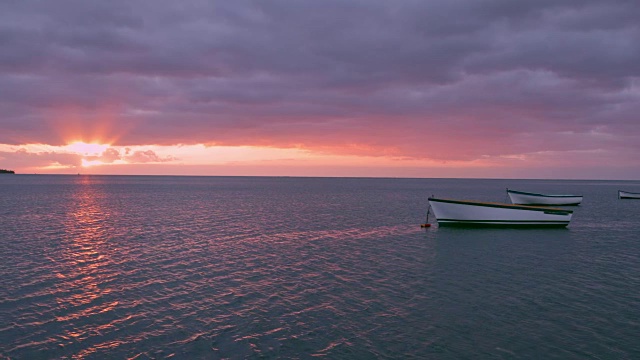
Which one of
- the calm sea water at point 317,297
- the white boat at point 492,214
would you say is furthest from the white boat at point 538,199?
the calm sea water at point 317,297

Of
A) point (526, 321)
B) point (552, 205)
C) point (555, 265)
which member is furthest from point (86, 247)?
point (552, 205)

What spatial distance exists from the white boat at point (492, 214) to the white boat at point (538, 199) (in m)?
43.4

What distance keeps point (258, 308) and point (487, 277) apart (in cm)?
1471

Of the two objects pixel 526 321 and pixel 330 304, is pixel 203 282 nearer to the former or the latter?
pixel 330 304

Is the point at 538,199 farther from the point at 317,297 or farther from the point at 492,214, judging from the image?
the point at 317,297

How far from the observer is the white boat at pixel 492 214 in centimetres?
5247

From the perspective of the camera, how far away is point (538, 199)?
322 feet

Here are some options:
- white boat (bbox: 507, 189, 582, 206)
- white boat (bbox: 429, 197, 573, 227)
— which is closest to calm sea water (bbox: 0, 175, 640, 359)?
white boat (bbox: 429, 197, 573, 227)

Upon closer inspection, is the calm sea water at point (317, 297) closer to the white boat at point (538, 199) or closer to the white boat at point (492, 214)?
the white boat at point (492, 214)

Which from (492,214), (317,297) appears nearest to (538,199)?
(492,214)

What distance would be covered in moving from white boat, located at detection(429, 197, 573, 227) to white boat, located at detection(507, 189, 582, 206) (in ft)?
142

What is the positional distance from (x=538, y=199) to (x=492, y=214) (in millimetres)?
53306

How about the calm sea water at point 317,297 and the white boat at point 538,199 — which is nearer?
the calm sea water at point 317,297

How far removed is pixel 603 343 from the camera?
16.7 metres
